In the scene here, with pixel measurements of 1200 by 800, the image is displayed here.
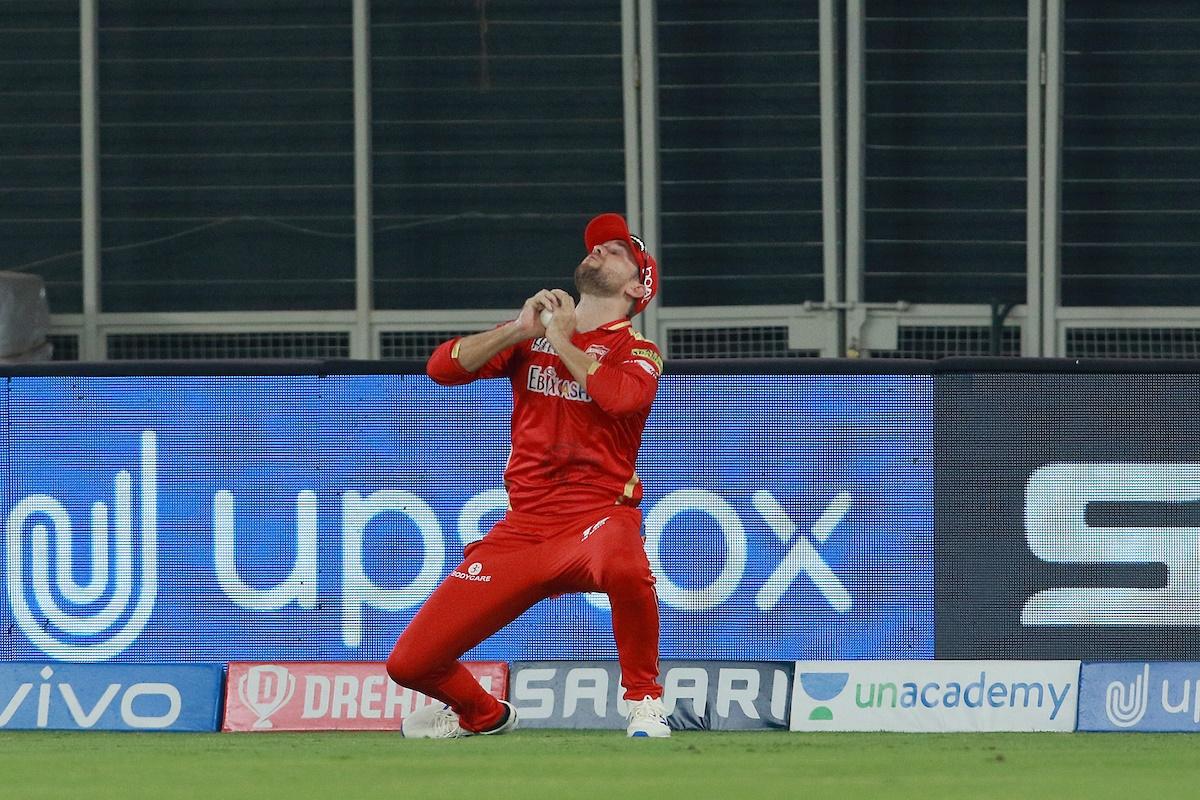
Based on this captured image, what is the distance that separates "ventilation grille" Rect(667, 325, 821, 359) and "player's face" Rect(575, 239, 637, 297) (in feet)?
22.3

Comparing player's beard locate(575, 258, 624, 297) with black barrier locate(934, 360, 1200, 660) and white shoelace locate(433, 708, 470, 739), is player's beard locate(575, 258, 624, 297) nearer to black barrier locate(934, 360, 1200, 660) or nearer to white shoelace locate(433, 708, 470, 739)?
white shoelace locate(433, 708, 470, 739)

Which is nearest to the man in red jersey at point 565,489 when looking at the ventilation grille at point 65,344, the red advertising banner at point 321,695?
the red advertising banner at point 321,695

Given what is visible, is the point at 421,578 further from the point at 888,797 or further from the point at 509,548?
the point at 888,797

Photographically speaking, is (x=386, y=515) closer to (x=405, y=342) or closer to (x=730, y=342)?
(x=405, y=342)

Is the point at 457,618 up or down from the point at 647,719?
up

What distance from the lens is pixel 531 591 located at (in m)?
6.86

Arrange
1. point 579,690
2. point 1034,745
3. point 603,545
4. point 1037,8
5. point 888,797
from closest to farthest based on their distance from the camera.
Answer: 1. point 888,797
2. point 603,545
3. point 1034,745
4. point 579,690
5. point 1037,8

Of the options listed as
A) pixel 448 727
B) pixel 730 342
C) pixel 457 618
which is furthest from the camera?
pixel 730 342

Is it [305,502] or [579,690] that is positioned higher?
[305,502]

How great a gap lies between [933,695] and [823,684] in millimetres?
505

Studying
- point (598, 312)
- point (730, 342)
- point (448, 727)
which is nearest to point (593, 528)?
point (598, 312)

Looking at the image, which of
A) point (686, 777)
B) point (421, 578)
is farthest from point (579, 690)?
point (686, 777)

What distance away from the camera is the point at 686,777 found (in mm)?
5395

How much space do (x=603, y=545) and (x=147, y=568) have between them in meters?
3.39
